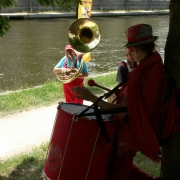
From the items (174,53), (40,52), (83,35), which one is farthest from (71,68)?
(40,52)

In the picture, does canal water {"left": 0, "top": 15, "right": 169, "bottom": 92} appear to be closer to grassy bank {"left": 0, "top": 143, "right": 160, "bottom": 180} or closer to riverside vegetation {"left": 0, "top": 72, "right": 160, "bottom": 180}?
riverside vegetation {"left": 0, "top": 72, "right": 160, "bottom": 180}

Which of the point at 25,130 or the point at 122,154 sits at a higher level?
the point at 122,154

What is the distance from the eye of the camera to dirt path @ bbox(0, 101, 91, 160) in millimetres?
4750

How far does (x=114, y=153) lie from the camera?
109 inches

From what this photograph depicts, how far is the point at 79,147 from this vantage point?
2688 mm

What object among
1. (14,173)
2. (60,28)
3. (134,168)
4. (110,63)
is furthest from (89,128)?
(60,28)

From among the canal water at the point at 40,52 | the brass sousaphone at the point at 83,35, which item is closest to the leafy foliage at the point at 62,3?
the brass sousaphone at the point at 83,35

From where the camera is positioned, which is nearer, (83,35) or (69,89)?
(83,35)

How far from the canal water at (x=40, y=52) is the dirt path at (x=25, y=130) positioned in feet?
14.0

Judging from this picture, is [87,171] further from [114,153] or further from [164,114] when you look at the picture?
[164,114]

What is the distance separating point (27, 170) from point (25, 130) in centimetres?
150

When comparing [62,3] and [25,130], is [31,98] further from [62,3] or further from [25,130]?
[62,3]

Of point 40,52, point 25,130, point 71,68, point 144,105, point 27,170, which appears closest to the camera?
point 144,105

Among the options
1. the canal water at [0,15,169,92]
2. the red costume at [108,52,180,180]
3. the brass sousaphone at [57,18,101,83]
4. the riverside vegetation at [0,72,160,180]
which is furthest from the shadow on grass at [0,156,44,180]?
the canal water at [0,15,169,92]
